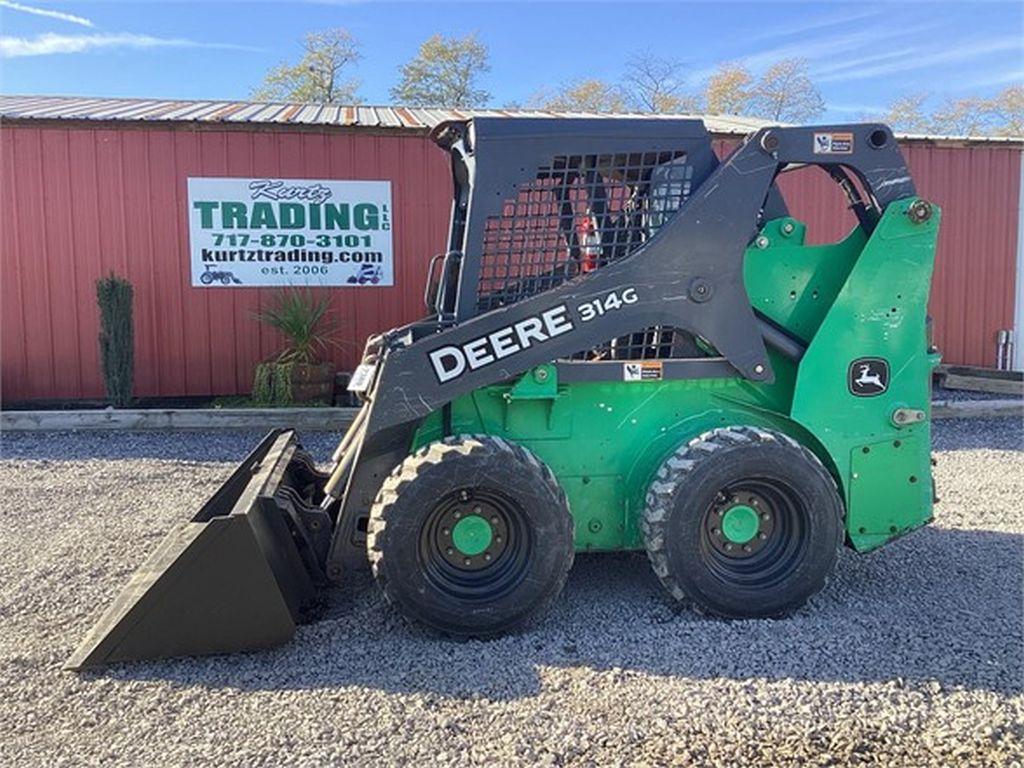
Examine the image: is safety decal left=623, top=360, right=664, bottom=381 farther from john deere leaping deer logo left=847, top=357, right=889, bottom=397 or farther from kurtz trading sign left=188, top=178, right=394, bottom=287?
kurtz trading sign left=188, top=178, right=394, bottom=287

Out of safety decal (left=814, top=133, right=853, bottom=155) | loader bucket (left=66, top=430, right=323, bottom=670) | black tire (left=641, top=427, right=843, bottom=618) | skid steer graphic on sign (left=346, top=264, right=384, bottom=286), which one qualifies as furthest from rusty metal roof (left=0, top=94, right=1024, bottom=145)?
loader bucket (left=66, top=430, right=323, bottom=670)

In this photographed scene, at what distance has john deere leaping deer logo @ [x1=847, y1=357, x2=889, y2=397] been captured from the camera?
13.9 ft

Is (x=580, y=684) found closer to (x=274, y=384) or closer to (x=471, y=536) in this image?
(x=471, y=536)

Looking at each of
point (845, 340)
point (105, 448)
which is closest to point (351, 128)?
point (105, 448)

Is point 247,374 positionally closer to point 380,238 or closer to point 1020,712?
point 380,238

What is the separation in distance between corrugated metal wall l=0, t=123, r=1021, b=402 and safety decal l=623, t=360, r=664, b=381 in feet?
22.1

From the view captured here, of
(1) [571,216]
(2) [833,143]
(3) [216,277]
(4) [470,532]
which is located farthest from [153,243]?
(2) [833,143]

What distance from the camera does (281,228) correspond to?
10.2 meters

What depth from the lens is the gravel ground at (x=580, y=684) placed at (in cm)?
303

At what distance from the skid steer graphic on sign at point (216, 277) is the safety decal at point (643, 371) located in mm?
7181

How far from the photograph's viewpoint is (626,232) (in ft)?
13.9

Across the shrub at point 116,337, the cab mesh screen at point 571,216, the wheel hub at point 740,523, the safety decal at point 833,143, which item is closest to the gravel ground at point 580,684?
the wheel hub at point 740,523

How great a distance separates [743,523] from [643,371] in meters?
0.84

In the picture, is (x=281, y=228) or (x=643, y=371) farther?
(x=281, y=228)
